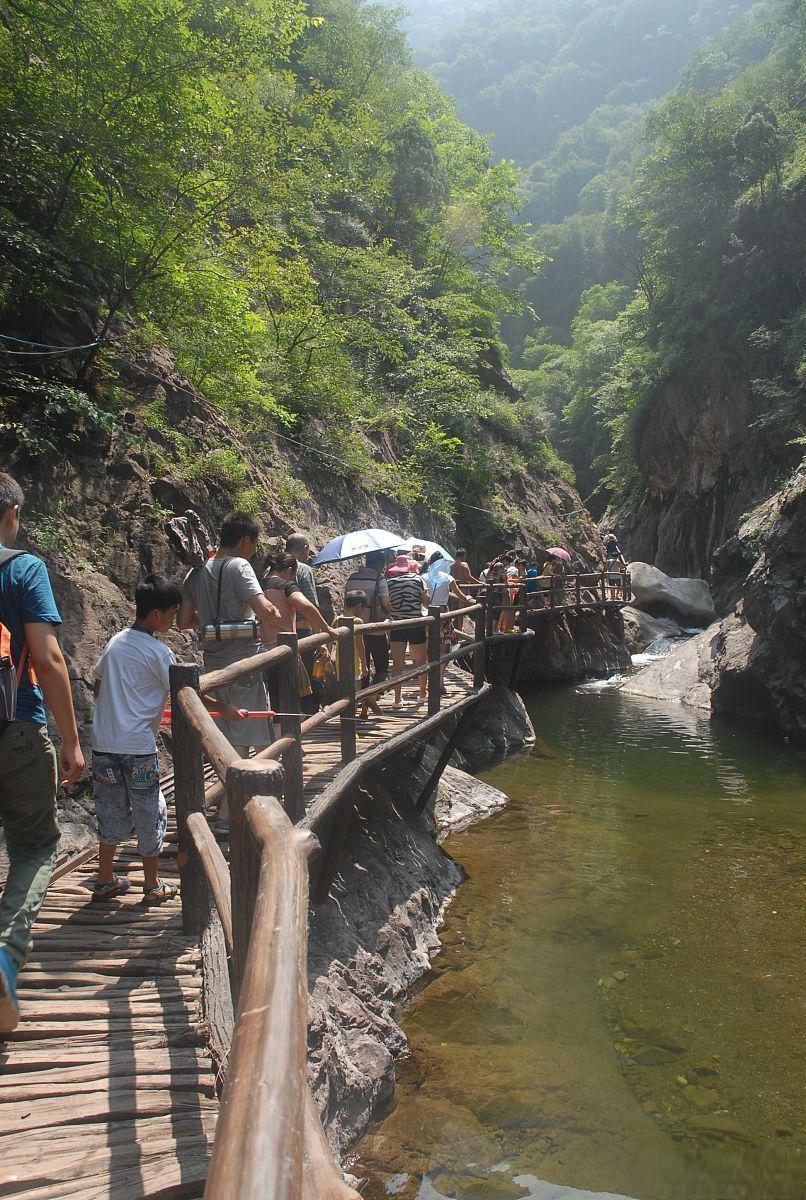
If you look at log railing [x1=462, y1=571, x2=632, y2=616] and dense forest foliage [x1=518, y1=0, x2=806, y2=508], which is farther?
dense forest foliage [x1=518, y1=0, x2=806, y2=508]

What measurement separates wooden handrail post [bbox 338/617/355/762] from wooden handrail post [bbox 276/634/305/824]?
4.10 feet

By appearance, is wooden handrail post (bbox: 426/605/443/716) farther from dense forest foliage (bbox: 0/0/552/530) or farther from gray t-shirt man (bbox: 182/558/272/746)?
dense forest foliage (bbox: 0/0/552/530)

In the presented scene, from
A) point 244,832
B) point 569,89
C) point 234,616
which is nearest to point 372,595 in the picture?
point 234,616

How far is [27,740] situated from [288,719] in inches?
65.1

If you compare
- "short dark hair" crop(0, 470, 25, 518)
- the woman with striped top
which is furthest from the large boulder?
"short dark hair" crop(0, 470, 25, 518)

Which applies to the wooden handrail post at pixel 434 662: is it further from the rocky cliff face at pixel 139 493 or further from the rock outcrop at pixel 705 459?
the rock outcrop at pixel 705 459

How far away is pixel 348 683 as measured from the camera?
5.81 metres

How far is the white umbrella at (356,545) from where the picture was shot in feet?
31.0

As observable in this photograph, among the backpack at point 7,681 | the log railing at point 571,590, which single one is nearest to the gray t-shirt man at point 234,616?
the backpack at point 7,681

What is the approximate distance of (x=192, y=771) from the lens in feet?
12.0

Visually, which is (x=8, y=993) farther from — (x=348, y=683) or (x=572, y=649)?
(x=572, y=649)

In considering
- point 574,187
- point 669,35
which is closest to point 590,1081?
point 574,187

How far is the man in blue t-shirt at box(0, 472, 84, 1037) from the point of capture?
2.96 m

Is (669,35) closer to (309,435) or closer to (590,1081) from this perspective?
(309,435)
